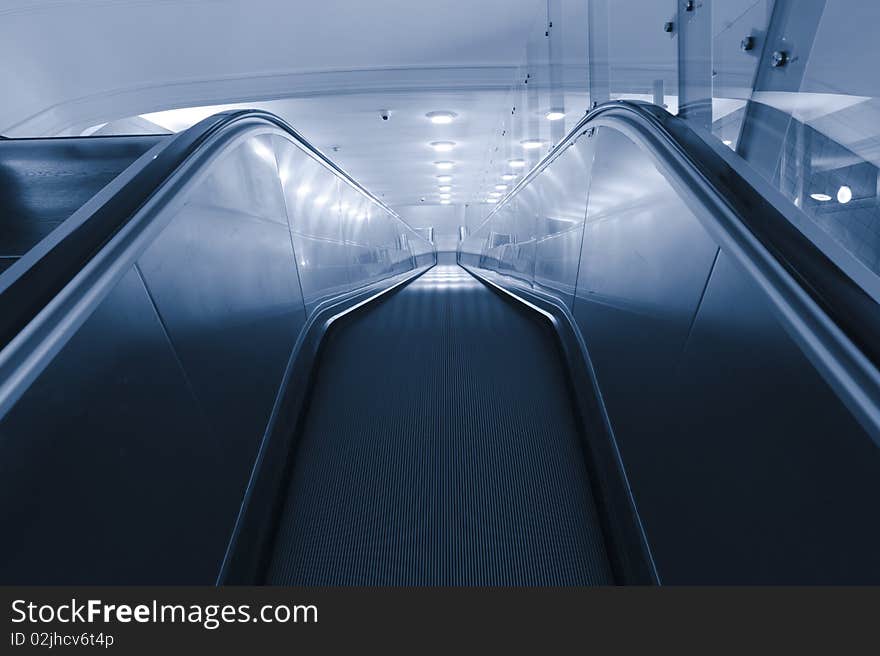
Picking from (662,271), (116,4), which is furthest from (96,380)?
(116,4)

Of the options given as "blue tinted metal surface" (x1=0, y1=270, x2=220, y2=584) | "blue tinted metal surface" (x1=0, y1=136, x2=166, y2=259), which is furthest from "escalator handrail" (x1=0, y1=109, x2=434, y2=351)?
"blue tinted metal surface" (x1=0, y1=136, x2=166, y2=259)

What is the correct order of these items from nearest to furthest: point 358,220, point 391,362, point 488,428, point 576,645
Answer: point 576,645, point 488,428, point 391,362, point 358,220

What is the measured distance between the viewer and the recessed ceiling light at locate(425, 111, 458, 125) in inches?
536

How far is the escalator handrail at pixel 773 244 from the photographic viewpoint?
140 cm

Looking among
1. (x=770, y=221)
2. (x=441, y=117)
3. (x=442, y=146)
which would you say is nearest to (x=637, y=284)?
(x=770, y=221)

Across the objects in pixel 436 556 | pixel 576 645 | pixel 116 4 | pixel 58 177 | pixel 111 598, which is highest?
pixel 116 4

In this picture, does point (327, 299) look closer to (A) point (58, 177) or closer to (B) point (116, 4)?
(A) point (58, 177)

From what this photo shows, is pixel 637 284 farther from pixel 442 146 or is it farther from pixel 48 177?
pixel 442 146

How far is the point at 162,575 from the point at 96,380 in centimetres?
50

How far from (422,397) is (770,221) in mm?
1721

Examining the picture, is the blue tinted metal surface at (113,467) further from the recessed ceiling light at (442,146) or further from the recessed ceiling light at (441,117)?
the recessed ceiling light at (442,146)

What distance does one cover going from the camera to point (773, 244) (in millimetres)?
1724

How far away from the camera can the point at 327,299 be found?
14.9 ft

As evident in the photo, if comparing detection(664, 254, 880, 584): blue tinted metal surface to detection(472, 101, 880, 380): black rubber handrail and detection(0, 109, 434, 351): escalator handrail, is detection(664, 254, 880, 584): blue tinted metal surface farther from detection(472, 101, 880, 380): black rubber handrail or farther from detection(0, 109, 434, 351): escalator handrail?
detection(0, 109, 434, 351): escalator handrail
